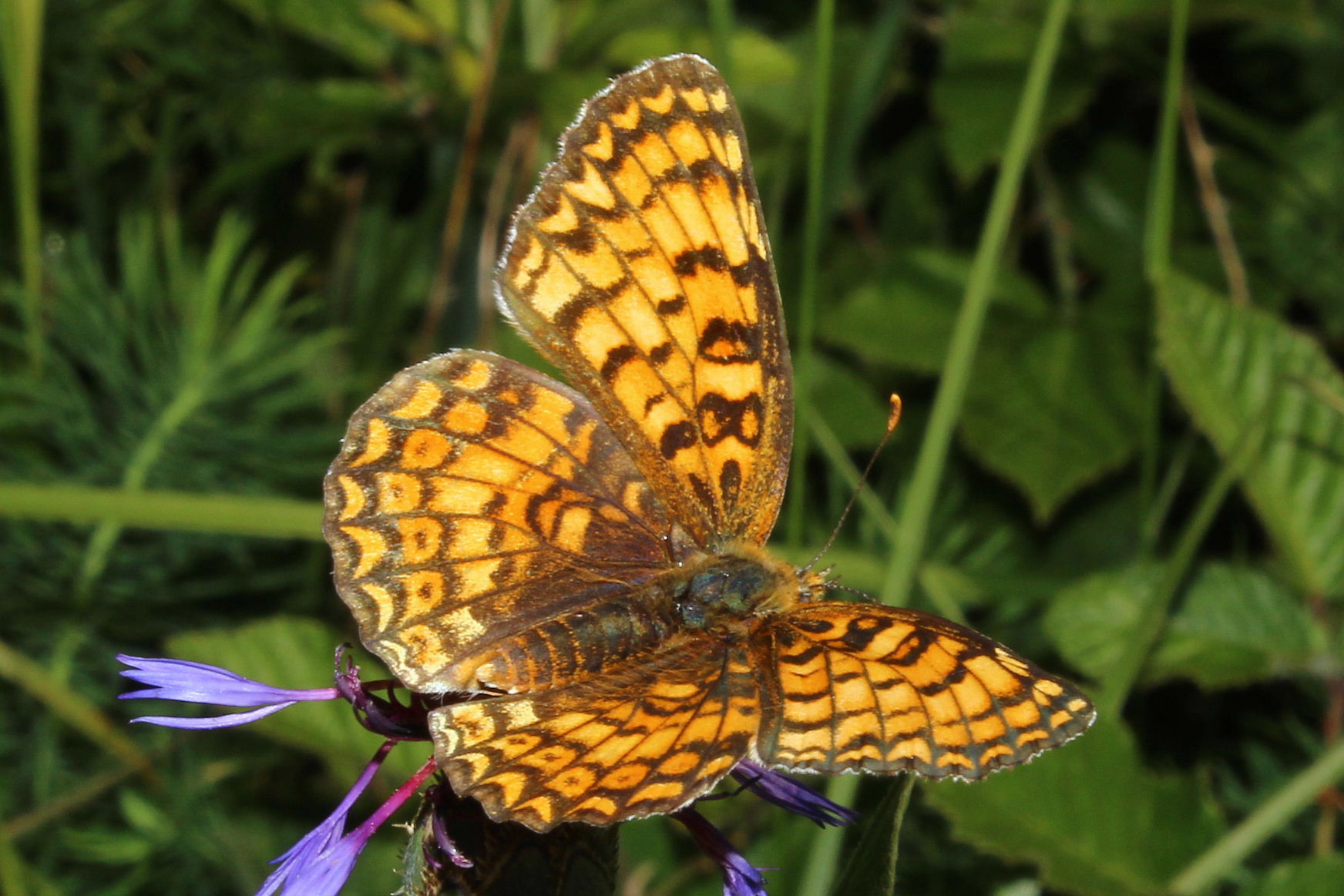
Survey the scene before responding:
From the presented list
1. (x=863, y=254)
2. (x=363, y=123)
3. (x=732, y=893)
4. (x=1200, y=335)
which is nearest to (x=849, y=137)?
(x=863, y=254)

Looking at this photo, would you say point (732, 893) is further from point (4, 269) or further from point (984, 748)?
point (4, 269)

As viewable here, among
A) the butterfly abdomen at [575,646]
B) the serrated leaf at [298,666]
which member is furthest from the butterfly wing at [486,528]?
the serrated leaf at [298,666]

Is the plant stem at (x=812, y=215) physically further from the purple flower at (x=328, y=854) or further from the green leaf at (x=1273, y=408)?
the purple flower at (x=328, y=854)

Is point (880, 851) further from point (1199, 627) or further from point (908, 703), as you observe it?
point (1199, 627)

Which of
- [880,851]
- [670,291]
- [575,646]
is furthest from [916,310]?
[880,851]

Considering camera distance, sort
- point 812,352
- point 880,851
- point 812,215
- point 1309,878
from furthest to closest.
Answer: point 812,352
point 812,215
point 1309,878
point 880,851

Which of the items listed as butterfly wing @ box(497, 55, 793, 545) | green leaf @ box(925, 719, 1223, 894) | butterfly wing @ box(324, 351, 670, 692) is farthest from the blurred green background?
butterfly wing @ box(324, 351, 670, 692)

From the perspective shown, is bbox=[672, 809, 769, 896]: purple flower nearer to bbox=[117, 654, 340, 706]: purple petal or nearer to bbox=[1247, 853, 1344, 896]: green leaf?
bbox=[117, 654, 340, 706]: purple petal

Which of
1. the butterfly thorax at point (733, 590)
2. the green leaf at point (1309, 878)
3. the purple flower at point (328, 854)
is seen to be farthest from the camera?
the green leaf at point (1309, 878)
